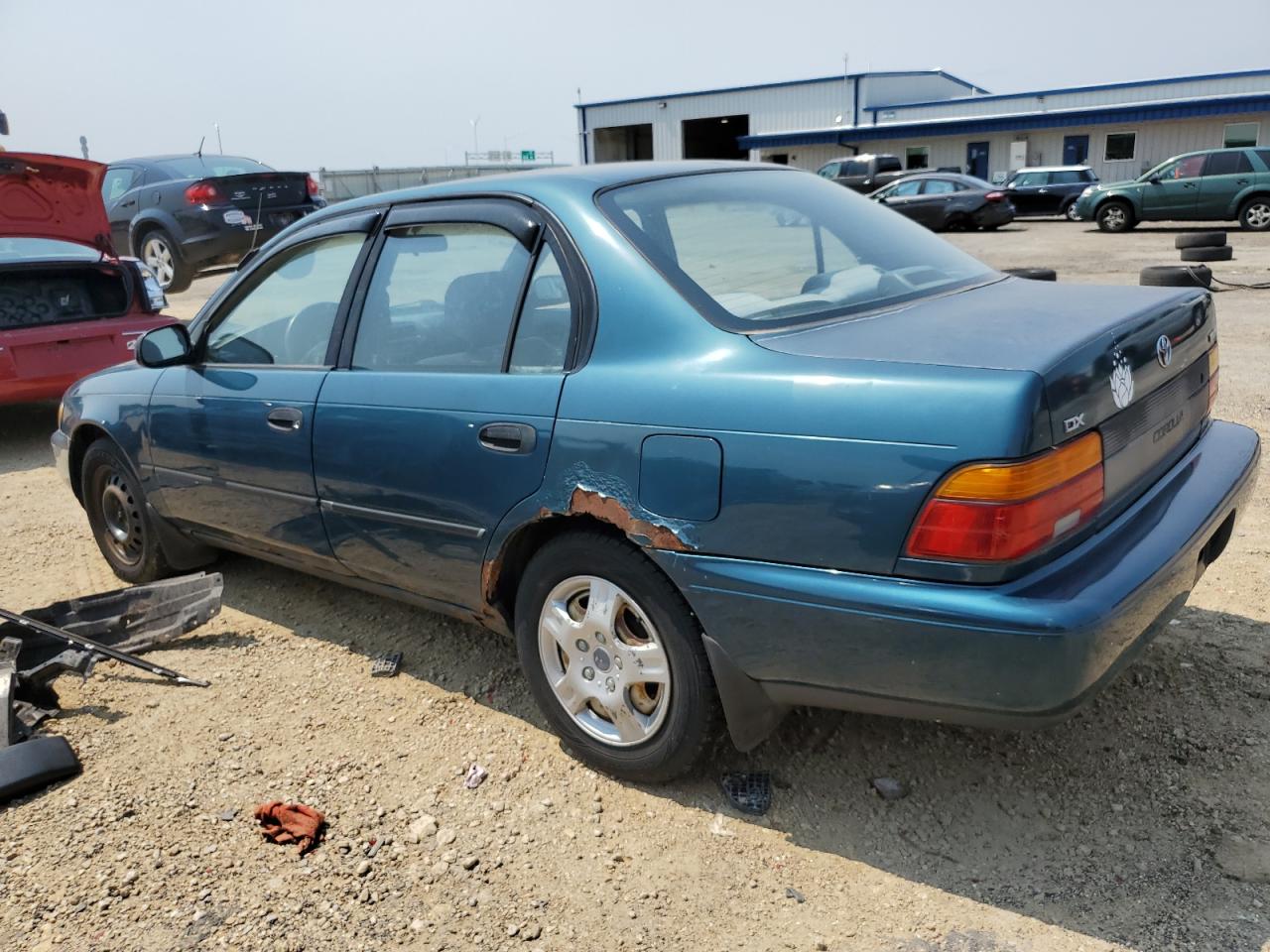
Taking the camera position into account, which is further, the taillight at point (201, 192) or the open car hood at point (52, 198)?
the taillight at point (201, 192)

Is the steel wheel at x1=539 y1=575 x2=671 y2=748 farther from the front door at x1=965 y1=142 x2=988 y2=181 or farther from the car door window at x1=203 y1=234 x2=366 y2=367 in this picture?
the front door at x1=965 y1=142 x2=988 y2=181

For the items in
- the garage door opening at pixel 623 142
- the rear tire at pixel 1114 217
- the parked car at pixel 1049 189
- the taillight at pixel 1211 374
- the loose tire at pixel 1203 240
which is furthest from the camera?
the garage door opening at pixel 623 142

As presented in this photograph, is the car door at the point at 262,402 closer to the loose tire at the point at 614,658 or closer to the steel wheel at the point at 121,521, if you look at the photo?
the steel wheel at the point at 121,521

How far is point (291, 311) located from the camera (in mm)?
3762

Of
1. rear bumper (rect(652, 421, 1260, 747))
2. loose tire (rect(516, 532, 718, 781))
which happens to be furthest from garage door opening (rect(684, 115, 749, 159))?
rear bumper (rect(652, 421, 1260, 747))

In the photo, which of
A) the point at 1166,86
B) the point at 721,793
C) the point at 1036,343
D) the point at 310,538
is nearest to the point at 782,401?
the point at 1036,343

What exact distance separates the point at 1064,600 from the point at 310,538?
8.18 ft

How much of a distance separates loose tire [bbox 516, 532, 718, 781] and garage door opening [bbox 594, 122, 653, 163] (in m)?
48.0

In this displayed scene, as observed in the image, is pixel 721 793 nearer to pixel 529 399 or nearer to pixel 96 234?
pixel 529 399

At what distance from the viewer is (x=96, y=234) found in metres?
7.20

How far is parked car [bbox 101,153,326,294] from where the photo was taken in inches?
514

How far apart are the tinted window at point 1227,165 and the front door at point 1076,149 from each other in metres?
16.1

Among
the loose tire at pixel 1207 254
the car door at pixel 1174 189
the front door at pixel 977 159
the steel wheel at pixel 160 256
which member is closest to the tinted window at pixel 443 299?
the steel wheel at pixel 160 256

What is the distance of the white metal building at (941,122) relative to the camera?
32281 millimetres
